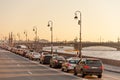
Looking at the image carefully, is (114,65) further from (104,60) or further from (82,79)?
(82,79)

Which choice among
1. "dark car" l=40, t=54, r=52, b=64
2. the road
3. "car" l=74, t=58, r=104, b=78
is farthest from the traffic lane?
"dark car" l=40, t=54, r=52, b=64

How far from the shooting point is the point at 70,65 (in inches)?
1404

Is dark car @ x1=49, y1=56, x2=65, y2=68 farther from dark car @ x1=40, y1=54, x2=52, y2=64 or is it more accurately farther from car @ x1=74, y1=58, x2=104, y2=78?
car @ x1=74, y1=58, x2=104, y2=78

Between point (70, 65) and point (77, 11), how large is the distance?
1906 cm

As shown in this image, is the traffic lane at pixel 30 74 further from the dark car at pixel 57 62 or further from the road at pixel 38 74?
the dark car at pixel 57 62

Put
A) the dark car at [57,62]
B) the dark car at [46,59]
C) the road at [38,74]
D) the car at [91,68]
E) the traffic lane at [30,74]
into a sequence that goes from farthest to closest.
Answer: the dark car at [46,59]
the dark car at [57,62]
the car at [91,68]
the road at [38,74]
the traffic lane at [30,74]

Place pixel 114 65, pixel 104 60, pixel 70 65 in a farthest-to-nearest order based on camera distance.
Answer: pixel 104 60 < pixel 114 65 < pixel 70 65

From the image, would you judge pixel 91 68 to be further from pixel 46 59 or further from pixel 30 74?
pixel 46 59

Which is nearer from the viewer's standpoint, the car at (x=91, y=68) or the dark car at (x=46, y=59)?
the car at (x=91, y=68)

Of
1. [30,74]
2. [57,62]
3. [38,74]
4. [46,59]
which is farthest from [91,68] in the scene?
[46,59]

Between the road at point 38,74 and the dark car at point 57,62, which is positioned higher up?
the dark car at point 57,62

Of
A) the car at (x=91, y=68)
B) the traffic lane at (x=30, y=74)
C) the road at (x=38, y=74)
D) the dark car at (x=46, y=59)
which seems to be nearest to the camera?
the traffic lane at (x=30, y=74)

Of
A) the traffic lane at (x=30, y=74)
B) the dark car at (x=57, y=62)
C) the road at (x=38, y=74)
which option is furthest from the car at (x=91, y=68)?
the dark car at (x=57, y=62)

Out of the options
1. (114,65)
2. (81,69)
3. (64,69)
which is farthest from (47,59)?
(81,69)
